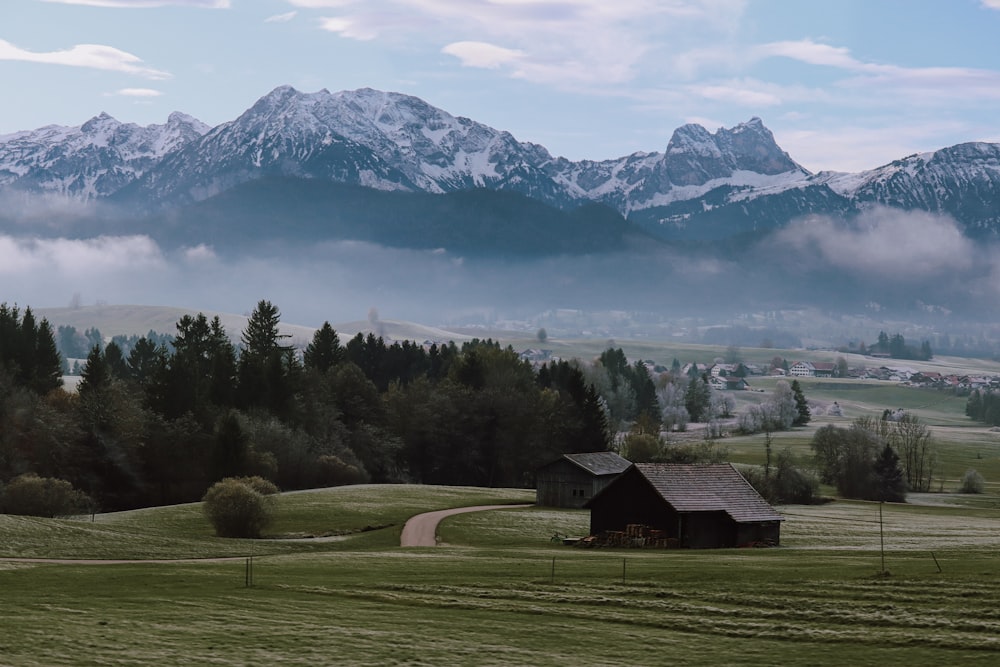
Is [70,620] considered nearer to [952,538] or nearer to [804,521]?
[952,538]

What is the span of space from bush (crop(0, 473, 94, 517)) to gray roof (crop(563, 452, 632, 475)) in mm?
42091

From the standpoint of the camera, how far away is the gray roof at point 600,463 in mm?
107781

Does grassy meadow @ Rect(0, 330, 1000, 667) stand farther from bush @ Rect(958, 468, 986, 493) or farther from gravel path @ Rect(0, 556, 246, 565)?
bush @ Rect(958, 468, 986, 493)

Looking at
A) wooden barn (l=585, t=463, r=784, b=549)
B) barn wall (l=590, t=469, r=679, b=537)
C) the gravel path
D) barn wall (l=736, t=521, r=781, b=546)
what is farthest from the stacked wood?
the gravel path

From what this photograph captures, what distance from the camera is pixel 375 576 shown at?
49.2m

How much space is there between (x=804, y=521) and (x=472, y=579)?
2007 inches

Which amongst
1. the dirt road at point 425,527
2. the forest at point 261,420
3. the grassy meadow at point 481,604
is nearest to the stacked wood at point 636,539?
the grassy meadow at point 481,604

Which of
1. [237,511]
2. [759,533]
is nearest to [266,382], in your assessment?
[237,511]

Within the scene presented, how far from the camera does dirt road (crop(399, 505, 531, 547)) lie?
2960 inches

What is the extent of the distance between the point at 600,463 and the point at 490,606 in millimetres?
69693

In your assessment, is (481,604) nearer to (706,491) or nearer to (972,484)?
(706,491)

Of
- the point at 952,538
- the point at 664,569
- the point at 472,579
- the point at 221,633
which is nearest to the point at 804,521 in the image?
the point at 952,538

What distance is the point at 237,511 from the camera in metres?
76.8

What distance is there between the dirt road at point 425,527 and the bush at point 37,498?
2647cm
